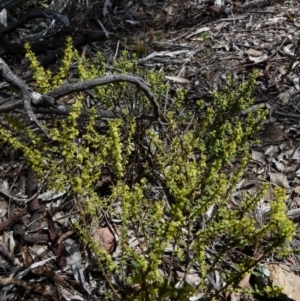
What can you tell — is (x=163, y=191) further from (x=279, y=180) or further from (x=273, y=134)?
(x=273, y=134)

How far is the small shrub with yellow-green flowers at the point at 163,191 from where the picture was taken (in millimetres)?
1667

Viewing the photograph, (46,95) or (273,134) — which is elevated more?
(46,95)

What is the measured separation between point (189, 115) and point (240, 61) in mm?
879

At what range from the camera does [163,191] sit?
2.53 meters

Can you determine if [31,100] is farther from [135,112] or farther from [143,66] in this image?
[143,66]

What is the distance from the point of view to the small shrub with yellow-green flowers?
5.47 feet

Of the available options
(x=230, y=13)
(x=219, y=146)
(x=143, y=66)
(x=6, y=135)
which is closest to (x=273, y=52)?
(x=230, y=13)

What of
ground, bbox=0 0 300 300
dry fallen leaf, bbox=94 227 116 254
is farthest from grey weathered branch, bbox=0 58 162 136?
dry fallen leaf, bbox=94 227 116 254

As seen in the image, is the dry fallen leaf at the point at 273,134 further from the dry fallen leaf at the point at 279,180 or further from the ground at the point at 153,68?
the dry fallen leaf at the point at 279,180

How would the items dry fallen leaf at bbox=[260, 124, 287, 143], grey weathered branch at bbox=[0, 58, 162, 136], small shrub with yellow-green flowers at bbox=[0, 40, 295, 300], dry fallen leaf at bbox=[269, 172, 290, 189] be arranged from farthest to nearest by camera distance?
dry fallen leaf at bbox=[260, 124, 287, 143]
dry fallen leaf at bbox=[269, 172, 290, 189]
grey weathered branch at bbox=[0, 58, 162, 136]
small shrub with yellow-green flowers at bbox=[0, 40, 295, 300]

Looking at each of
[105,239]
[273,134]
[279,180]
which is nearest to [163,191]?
[105,239]

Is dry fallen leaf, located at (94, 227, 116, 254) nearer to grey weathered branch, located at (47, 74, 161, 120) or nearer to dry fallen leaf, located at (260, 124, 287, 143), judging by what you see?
grey weathered branch, located at (47, 74, 161, 120)

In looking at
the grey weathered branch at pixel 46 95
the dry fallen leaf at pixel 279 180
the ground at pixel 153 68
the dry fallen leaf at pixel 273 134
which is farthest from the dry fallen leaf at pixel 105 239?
the dry fallen leaf at pixel 273 134

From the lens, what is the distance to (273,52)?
348cm
